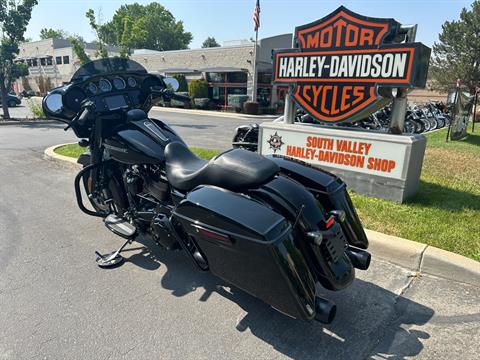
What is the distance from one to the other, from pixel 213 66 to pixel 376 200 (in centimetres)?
2709

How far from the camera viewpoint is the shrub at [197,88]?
92.8 feet

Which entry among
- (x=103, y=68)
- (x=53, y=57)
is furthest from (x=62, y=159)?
(x=53, y=57)

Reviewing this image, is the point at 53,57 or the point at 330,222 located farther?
the point at 53,57

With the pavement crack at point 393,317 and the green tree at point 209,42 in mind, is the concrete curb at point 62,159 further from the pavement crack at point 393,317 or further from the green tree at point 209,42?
the green tree at point 209,42

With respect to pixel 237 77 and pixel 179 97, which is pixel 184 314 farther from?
pixel 237 77

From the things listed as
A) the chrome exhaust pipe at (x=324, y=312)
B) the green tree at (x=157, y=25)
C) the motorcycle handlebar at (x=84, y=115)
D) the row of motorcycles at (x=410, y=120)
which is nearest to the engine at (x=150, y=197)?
the motorcycle handlebar at (x=84, y=115)

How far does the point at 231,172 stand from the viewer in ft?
7.54

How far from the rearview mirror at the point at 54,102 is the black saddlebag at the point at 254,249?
6.72 ft

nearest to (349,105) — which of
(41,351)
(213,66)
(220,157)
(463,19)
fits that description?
(220,157)

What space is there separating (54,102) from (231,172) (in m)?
2.19

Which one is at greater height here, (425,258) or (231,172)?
(231,172)

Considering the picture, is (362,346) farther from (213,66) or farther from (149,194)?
(213,66)

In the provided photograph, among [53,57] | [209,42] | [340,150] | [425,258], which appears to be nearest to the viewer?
[425,258]

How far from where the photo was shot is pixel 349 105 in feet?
16.6
